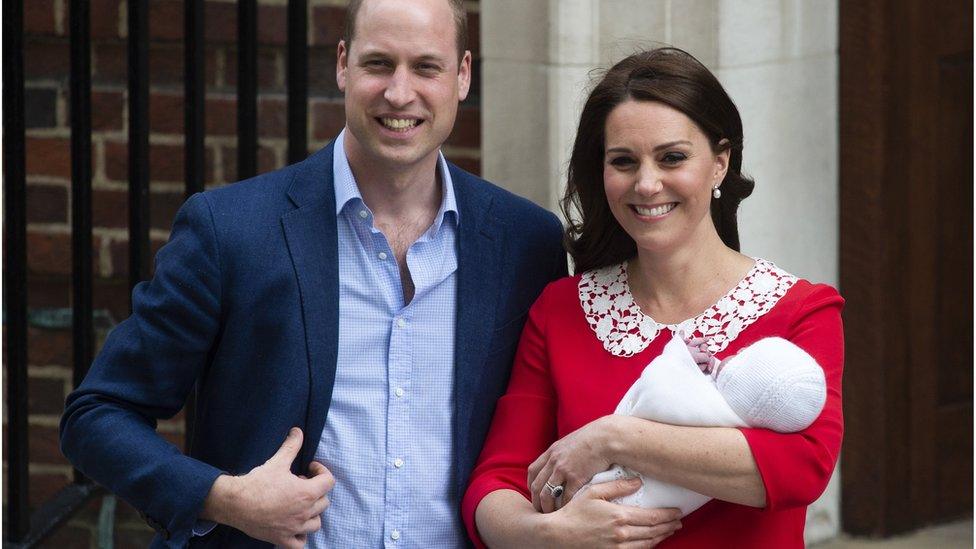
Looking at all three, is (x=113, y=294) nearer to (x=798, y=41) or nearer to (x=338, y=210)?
(x=338, y=210)

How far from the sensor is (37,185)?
3.30 metres

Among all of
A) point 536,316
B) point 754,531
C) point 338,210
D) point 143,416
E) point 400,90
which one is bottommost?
point 754,531

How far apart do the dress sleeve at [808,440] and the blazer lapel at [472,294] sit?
1.66 feet

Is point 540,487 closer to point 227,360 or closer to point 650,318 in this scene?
point 650,318

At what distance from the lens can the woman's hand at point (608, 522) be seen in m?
1.93

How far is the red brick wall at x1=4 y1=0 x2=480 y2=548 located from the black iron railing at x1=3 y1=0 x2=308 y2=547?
391mm

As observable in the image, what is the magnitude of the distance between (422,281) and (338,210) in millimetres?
182

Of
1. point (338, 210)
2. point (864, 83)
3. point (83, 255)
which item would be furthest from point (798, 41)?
point (83, 255)

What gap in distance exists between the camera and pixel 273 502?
2016 mm

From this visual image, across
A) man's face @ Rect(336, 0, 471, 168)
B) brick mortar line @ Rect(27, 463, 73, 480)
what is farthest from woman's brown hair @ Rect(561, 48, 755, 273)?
brick mortar line @ Rect(27, 463, 73, 480)

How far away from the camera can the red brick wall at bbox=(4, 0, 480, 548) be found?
3.29 meters

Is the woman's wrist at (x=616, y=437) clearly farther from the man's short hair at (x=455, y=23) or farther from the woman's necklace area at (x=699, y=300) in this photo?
the man's short hair at (x=455, y=23)

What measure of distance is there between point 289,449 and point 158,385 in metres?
0.24

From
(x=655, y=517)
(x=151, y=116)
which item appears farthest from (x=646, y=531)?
(x=151, y=116)
